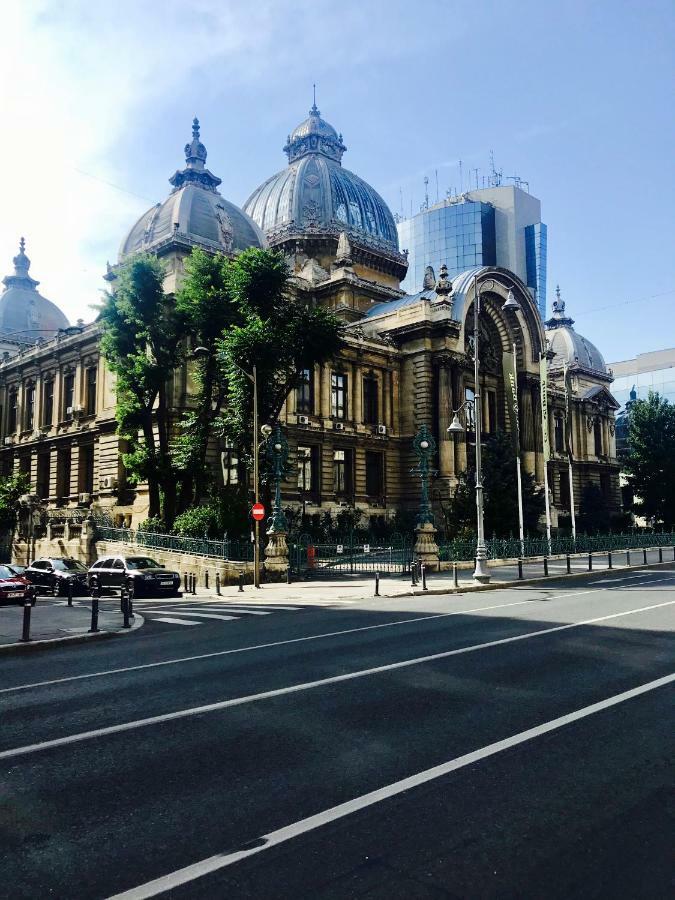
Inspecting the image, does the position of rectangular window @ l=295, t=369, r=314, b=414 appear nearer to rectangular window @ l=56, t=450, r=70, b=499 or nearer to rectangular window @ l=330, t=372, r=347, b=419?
rectangular window @ l=330, t=372, r=347, b=419

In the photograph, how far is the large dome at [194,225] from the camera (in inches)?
1818

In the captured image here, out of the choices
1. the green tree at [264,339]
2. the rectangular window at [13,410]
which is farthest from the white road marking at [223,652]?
the rectangular window at [13,410]

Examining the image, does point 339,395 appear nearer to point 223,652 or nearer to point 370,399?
→ point 370,399

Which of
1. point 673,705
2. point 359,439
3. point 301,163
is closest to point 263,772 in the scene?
point 673,705

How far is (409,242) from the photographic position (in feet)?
427

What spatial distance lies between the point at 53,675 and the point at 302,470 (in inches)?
1443

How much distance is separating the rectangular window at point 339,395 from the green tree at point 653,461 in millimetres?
30922

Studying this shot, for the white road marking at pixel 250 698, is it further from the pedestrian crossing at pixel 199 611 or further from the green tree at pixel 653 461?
the green tree at pixel 653 461

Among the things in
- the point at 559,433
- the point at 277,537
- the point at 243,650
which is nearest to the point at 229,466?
the point at 277,537

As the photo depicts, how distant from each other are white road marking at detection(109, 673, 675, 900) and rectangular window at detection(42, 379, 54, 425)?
49.6 m

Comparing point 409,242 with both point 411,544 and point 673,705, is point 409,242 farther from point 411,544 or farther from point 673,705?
point 673,705

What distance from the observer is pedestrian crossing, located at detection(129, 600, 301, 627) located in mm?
17359

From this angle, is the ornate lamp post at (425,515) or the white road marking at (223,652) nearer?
the white road marking at (223,652)

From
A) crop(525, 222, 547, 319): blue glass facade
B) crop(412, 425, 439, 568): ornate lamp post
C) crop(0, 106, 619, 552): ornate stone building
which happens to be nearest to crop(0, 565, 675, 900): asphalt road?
crop(412, 425, 439, 568): ornate lamp post
